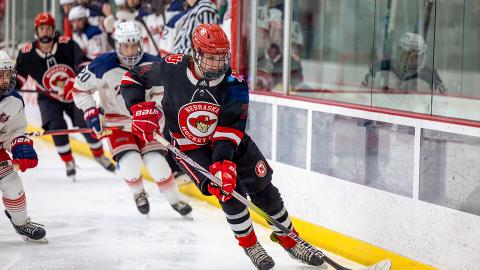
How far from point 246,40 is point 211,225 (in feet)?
3.83

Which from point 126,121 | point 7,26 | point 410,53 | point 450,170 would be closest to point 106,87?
point 126,121

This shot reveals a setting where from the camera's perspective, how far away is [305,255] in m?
3.41

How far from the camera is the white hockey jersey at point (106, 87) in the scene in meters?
4.41

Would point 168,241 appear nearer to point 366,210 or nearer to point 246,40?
point 366,210

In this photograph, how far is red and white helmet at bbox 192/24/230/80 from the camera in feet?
10.2

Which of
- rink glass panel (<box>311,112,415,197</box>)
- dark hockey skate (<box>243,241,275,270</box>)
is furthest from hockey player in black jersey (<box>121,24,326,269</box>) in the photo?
rink glass panel (<box>311,112,415,197</box>)

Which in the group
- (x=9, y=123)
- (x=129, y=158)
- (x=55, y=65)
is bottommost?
(x=129, y=158)

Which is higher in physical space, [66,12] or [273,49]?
[66,12]

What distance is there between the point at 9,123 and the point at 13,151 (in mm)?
136

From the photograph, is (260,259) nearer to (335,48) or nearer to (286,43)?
(286,43)

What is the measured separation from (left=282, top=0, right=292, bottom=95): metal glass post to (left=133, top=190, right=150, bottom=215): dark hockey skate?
2.94 ft

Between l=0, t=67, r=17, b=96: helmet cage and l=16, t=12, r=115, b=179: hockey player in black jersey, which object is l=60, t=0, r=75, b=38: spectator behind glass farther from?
l=0, t=67, r=17, b=96: helmet cage

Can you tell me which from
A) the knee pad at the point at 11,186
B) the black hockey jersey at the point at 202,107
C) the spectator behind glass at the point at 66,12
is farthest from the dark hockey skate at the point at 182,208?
the spectator behind glass at the point at 66,12

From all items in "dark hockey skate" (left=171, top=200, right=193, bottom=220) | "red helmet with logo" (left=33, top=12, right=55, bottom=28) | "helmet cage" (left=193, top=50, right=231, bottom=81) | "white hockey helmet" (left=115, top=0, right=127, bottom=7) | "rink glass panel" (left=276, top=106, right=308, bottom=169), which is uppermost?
"white hockey helmet" (left=115, top=0, right=127, bottom=7)
